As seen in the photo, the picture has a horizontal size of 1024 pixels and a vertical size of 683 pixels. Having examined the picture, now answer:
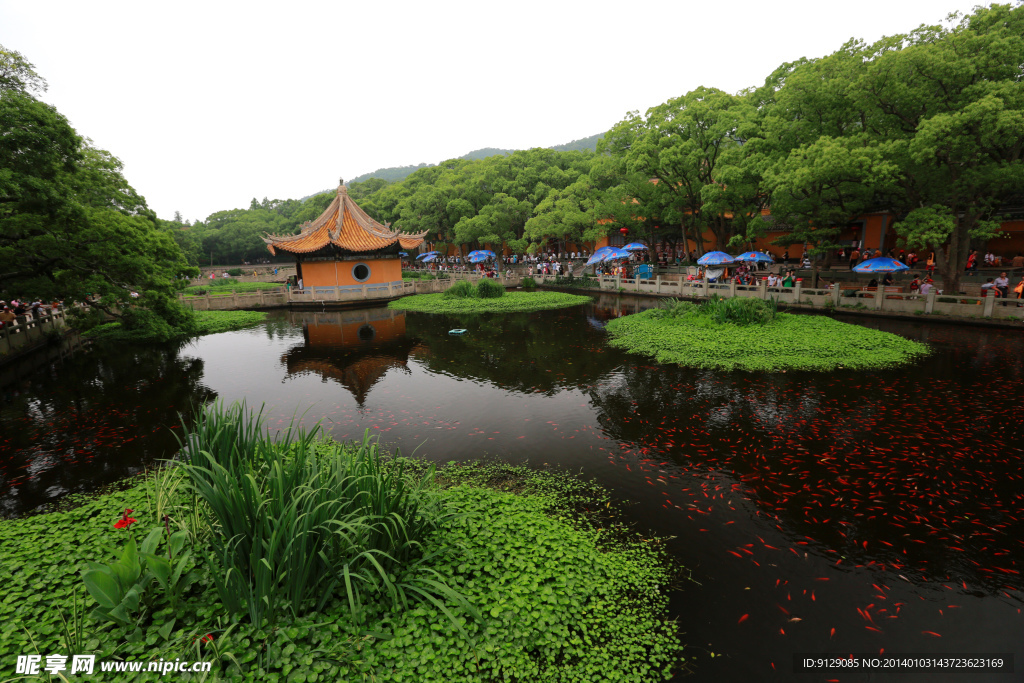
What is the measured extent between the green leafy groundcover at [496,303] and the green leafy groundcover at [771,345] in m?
8.17

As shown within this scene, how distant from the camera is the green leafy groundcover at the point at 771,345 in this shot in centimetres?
1153

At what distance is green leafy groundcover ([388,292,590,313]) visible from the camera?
2311cm

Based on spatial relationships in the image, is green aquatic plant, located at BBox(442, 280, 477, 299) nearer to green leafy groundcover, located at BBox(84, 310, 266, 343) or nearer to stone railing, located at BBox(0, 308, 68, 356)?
green leafy groundcover, located at BBox(84, 310, 266, 343)

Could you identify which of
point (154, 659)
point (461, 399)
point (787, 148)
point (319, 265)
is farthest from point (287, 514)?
point (319, 265)

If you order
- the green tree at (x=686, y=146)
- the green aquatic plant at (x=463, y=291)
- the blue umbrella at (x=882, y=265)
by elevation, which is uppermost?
the green tree at (x=686, y=146)

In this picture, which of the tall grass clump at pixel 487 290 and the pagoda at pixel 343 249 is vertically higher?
the pagoda at pixel 343 249

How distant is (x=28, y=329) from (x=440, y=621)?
18.4 metres

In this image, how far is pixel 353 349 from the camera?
15.8m

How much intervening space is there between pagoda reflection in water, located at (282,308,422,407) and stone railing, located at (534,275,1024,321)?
11.6 m

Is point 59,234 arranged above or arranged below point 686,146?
below

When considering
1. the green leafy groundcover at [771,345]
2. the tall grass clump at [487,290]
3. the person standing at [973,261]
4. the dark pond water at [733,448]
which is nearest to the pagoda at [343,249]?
the tall grass clump at [487,290]

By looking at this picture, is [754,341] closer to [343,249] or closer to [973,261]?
[973,261]

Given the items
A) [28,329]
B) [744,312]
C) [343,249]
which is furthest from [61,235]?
[744,312]

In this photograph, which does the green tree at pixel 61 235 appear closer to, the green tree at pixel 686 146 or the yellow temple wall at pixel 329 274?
the yellow temple wall at pixel 329 274
